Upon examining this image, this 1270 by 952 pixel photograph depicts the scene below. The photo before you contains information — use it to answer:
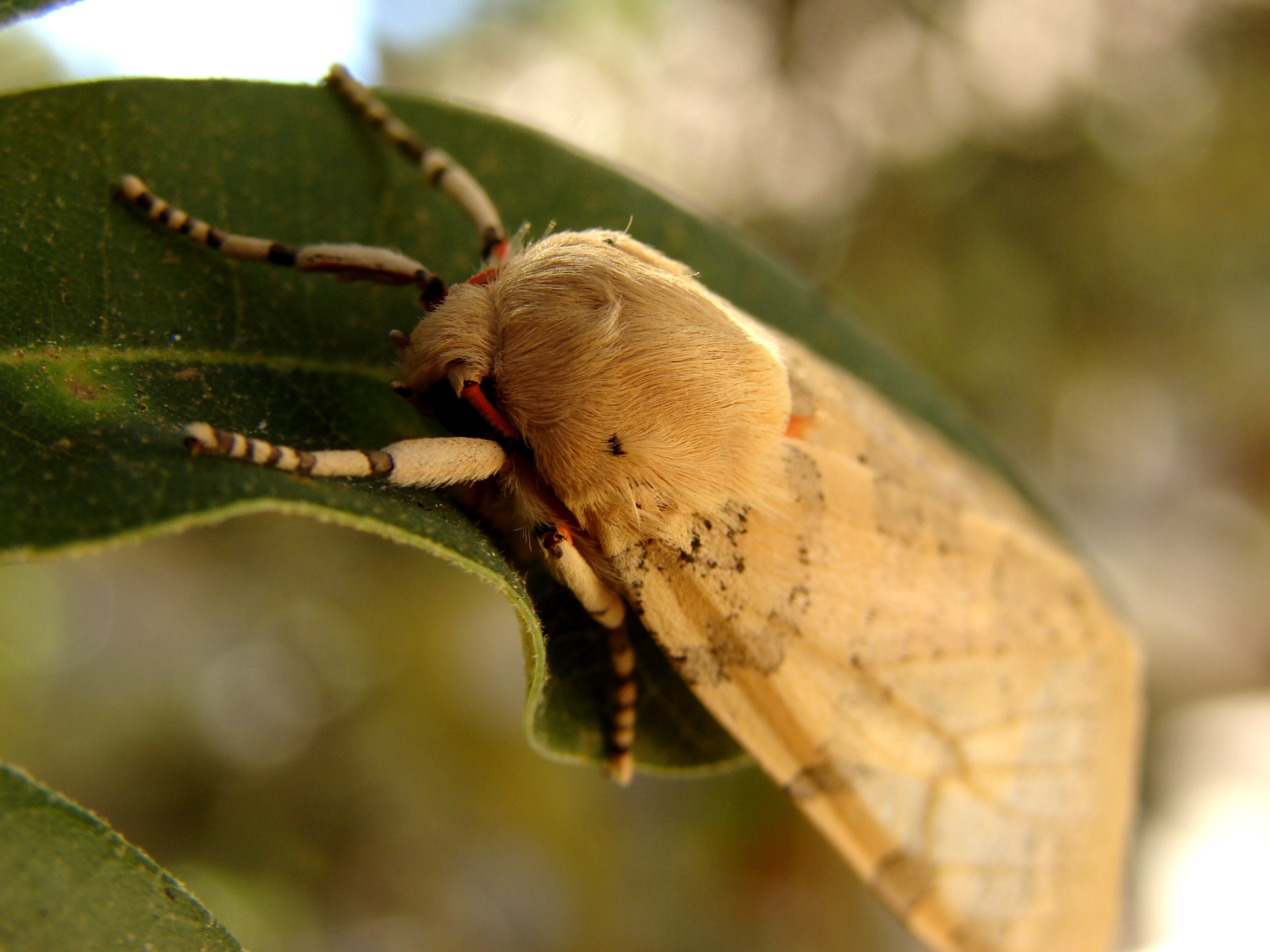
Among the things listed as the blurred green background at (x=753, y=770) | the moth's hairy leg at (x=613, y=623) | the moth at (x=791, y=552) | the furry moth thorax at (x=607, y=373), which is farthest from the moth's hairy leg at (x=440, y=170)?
the blurred green background at (x=753, y=770)

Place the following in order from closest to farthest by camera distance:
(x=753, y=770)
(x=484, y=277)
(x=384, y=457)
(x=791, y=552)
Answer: (x=384, y=457) < (x=484, y=277) < (x=791, y=552) < (x=753, y=770)

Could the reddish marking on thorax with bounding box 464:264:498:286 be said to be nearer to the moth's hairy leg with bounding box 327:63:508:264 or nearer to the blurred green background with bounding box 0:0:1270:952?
the moth's hairy leg with bounding box 327:63:508:264

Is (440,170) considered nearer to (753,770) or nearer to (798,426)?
(798,426)

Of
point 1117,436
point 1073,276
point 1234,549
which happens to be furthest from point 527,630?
point 1234,549

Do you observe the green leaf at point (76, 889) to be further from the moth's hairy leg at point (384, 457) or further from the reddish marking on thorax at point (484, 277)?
the reddish marking on thorax at point (484, 277)

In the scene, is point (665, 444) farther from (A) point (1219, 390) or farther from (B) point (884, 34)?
(A) point (1219, 390)

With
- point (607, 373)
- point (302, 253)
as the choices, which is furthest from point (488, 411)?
point (302, 253)

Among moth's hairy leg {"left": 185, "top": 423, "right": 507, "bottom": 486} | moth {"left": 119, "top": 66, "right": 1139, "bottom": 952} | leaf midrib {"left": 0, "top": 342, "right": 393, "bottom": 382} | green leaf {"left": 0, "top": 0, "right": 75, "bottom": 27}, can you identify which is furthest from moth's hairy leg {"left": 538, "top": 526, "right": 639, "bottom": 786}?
green leaf {"left": 0, "top": 0, "right": 75, "bottom": 27}
